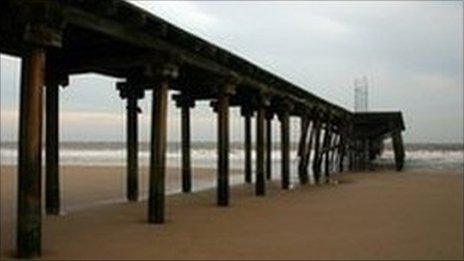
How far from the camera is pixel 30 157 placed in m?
8.55

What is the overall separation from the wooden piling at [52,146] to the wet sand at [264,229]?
1.45ft

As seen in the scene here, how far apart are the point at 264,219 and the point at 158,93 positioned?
2.67 meters

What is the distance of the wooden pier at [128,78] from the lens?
858cm

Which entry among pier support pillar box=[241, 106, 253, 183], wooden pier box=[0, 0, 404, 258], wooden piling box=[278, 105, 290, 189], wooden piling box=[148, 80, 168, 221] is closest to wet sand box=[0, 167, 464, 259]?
wooden piling box=[148, 80, 168, 221]

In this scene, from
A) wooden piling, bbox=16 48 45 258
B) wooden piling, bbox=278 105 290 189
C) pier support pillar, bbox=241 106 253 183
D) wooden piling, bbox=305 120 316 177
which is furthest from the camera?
wooden piling, bbox=305 120 316 177

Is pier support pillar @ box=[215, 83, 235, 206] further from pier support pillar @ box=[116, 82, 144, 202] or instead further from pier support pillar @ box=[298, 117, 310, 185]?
pier support pillar @ box=[298, 117, 310, 185]

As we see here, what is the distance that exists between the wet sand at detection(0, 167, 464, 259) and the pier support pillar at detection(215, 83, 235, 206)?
1.07ft

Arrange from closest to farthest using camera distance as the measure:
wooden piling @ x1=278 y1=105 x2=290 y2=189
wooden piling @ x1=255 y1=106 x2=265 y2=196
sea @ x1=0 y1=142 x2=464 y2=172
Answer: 1. wooden piling @ x1=255 y1=106 x2=265 y2=196
2. wooden piling @ x1=278 y1=105 x2=290 y2=189
3. sea @ x1=0 y1=142 x2=464 y2=172

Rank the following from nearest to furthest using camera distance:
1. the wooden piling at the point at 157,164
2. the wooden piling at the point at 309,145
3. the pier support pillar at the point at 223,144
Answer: the wooden piling at the point at 157,164 < the pier support pillar at the point at 223,144 < the wooden piling at the point at 309,145

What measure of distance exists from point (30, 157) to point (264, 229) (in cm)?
385

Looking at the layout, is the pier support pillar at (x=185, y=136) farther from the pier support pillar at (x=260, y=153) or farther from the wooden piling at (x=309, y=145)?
the wooden piling at (x=309, y=145)

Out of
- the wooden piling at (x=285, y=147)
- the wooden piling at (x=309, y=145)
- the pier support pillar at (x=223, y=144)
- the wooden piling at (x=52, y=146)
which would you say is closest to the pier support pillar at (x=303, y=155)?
the wooden piling at (x=309, y=145)

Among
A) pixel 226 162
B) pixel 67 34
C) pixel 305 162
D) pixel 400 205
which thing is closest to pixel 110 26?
pixel 67 34

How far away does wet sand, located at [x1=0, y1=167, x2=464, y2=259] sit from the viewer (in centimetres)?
897
